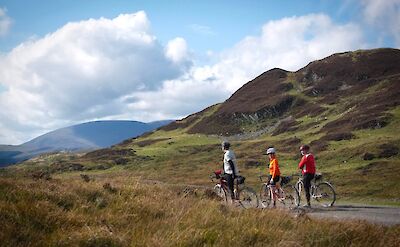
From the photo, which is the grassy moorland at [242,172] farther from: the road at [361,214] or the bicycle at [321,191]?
the bicycle at [321,191]

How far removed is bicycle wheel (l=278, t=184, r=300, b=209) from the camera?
16094 millimetres

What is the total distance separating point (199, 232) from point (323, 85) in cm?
10145

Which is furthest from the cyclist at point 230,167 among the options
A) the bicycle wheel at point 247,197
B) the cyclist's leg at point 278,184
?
the cyclist's leg at point 278,184

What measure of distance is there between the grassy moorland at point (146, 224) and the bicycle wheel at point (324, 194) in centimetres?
624

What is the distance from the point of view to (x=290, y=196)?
53.9 feet

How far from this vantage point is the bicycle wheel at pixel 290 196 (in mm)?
16094

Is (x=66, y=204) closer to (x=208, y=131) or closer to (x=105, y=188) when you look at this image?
(x=105, y=188)

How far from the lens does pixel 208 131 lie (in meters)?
97.2


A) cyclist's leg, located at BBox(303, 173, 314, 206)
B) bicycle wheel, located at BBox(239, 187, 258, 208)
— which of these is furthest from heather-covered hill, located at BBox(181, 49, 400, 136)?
bicycle wheel, located at BBox(239, 187, 258, 208)

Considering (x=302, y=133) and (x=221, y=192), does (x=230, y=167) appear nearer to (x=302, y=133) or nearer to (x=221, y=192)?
(x=221, y=192)

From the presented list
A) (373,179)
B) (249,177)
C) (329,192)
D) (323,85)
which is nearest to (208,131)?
(323,85)

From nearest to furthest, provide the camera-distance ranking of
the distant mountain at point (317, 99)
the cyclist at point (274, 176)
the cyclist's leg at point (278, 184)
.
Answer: the cyclist at point (274, 176)
the cyclist's leg at point (278, 184)
the distant mountain at point (317, 99)

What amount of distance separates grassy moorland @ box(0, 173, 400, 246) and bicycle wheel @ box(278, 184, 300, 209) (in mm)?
6388

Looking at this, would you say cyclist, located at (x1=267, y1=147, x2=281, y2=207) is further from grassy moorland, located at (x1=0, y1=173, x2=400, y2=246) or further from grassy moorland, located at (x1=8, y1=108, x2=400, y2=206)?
grassy moorland, located at (x1=0, y1=173, x2=400, y2=246)
